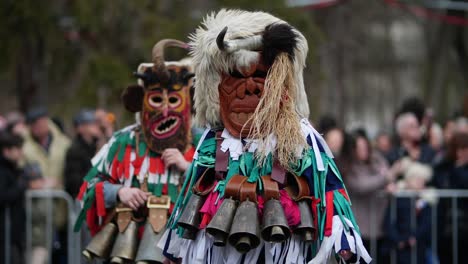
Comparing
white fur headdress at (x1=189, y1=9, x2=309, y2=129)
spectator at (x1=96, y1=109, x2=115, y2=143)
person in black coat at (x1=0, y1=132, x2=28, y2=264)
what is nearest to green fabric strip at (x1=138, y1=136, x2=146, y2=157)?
white fur headdress at (x1=189, y1=9, x2=309, y2=129)

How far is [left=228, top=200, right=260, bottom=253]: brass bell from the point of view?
546 centimetres

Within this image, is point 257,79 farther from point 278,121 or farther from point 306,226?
point 306,226

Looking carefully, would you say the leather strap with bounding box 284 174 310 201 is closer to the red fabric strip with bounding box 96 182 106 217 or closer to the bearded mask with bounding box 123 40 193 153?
the bearded mask with bounding box 123 40 193 153

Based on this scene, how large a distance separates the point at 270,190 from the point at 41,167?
4992 millimetres

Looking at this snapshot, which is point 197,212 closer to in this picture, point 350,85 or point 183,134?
point 183,134

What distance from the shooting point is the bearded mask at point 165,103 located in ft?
22.8

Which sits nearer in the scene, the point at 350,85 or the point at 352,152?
the point at 352,152

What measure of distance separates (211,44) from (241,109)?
1.27 ft

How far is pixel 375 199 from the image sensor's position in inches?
381

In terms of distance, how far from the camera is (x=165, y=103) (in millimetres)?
6969

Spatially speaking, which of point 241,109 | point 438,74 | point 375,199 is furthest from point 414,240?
point 438,74

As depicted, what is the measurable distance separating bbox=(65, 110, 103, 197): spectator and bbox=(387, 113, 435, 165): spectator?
282 cm

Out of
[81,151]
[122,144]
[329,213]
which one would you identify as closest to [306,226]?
[329,213]

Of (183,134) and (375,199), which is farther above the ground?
(183,134)
